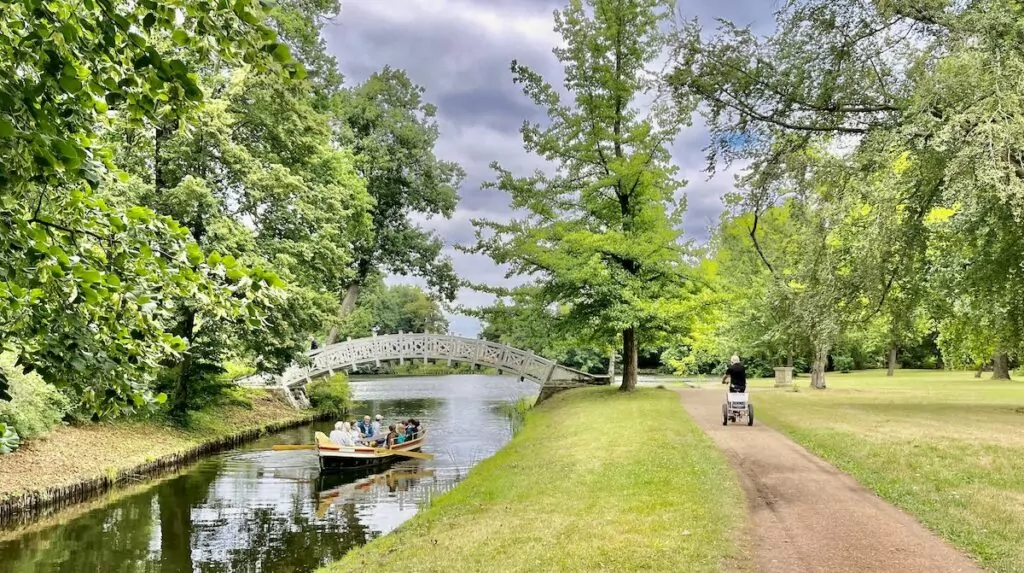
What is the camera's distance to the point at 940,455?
42.2 ft

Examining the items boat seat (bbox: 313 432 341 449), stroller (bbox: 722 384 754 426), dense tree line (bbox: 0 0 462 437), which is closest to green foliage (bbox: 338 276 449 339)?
boat seat (bbox: 313 432 341 449)

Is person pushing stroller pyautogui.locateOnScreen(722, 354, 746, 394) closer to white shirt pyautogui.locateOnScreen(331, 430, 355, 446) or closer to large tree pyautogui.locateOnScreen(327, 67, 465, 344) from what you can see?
white shirt pyautogui.locateOnScreen(331, 430, 355, 446)

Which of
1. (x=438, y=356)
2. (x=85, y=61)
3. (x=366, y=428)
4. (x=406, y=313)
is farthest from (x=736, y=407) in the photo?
(x=406, y=313)

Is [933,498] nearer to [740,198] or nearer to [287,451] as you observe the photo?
[740,198]

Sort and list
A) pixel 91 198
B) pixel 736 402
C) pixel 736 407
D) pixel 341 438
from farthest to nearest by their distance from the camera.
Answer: pixel 341 438 < pixel 736 407 < pixel 736 402 < pixel 91 198

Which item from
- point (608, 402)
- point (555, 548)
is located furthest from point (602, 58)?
point (555, 548)

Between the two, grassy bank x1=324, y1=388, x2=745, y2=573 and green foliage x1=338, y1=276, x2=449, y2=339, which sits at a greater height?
green foliage x1=338, y1=276, x2=449, y2=339

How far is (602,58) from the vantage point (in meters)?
26.9

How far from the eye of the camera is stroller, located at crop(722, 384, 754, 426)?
58.4 ft

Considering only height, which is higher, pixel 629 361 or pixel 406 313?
pixel 406 313

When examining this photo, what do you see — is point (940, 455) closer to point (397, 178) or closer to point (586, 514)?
point (586, 514)

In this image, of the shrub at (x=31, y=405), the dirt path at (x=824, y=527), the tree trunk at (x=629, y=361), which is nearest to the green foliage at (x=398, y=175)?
the tree trunk at (x=629, y=361)

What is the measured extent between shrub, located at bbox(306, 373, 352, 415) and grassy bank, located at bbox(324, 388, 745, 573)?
1920cm

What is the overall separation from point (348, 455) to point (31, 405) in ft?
25.3
